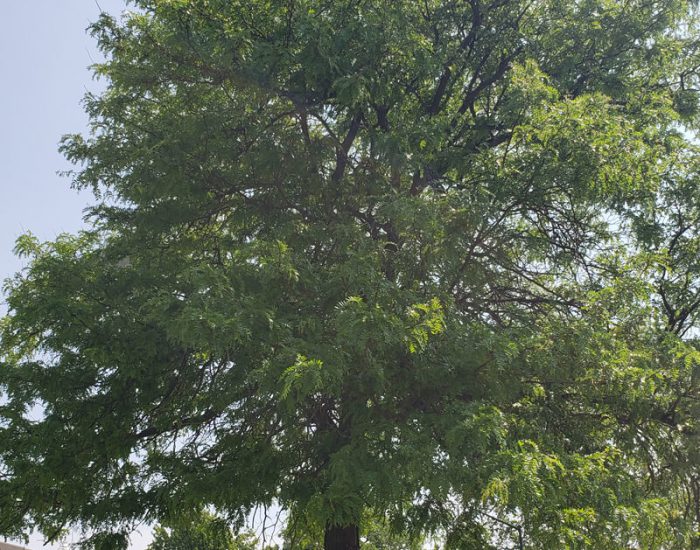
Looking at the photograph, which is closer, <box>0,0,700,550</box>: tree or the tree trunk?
<box>0,0,700,550</box>: tree

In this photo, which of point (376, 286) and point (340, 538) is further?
point (340, 538)

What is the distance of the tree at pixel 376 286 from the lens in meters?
7.17

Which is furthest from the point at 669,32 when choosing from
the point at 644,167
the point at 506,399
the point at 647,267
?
the point at 506,399

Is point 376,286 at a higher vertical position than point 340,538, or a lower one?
higher

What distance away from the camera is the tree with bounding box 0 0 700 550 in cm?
717

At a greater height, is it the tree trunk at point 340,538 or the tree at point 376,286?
the tree at point 376,286

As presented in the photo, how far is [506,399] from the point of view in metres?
8.00

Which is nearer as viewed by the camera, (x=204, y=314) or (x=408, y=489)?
(x=204, y=314)

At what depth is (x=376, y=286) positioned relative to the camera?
742cm

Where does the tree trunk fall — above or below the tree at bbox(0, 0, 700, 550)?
below

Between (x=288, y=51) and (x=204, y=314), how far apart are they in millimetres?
4448

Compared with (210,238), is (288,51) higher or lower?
higher

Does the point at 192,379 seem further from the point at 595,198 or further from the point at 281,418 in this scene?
the point at 595,198

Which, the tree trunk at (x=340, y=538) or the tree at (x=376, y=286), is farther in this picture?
the tree trunk at (x=340, y=538)
